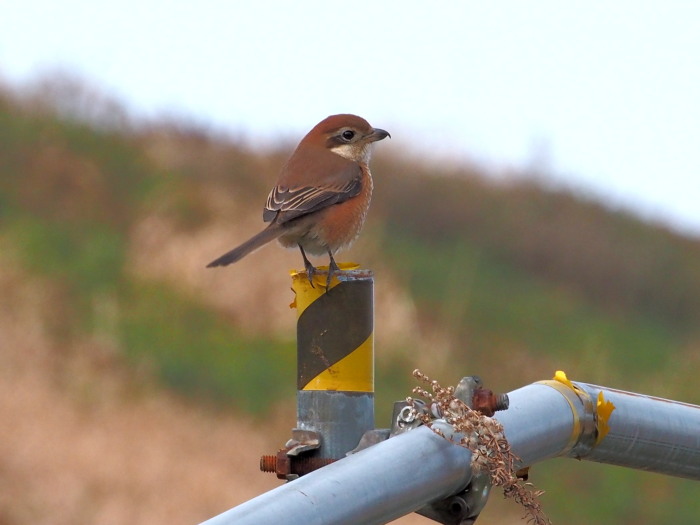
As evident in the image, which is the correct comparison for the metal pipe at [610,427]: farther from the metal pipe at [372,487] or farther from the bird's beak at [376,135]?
the bird's beak at [376,135]

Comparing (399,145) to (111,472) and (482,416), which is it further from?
(482,416)

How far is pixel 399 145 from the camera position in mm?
15359

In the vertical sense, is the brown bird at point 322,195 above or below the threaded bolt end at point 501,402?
above

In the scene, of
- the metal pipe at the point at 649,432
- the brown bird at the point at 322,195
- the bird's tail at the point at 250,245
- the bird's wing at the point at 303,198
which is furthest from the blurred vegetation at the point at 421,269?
the metal pipe at the point at 649,432

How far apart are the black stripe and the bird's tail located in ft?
4.55

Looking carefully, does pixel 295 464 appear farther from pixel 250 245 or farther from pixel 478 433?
pixel 250 245

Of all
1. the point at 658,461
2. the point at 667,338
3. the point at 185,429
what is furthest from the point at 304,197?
the point at 667,338

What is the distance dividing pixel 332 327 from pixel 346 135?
2.67 metres

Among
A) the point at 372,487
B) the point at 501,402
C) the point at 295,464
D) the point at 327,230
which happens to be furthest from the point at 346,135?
the point at 372,487

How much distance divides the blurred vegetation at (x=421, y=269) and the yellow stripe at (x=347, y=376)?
8.43 m

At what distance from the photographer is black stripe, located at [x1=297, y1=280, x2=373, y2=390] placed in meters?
2.27

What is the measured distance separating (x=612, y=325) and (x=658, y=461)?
11.8 metres

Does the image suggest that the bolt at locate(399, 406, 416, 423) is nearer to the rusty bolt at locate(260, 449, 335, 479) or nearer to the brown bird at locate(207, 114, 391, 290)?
the rusty bolt at locate(260, 449, 335, 479)

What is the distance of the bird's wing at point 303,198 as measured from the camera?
Answer: 4371 mm
